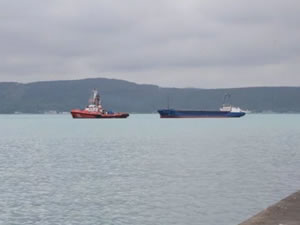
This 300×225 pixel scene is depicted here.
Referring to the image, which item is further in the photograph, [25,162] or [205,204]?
[25,162]

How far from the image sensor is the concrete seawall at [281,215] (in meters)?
15.5

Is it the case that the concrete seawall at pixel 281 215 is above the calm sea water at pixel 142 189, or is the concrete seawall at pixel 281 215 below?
above

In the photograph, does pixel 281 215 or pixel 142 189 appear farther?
pixel 142 189

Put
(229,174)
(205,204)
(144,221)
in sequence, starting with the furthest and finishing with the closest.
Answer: (229,174)
(205,204)
(144,221)

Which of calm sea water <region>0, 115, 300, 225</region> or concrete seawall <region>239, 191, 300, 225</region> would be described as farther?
calm sea water <region>0, 115, 300, 225</region>

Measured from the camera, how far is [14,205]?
24.8 meters

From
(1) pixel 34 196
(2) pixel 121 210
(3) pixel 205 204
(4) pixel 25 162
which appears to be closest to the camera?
(2) pixel 121 210

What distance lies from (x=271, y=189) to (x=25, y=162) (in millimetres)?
25177

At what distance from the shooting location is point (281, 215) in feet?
54.5

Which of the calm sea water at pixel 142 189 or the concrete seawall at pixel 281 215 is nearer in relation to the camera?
the concrete seawall at pixel 281 215

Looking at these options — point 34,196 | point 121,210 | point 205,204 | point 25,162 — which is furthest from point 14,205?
point 25,162

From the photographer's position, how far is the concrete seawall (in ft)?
50.7

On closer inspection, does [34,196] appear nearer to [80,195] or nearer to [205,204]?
[80,195]

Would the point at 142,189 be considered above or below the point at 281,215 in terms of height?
below
